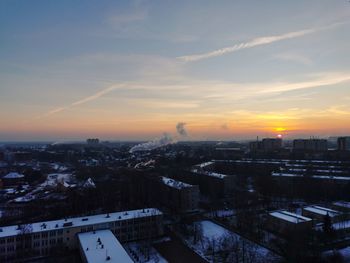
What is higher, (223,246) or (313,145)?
(313,145)

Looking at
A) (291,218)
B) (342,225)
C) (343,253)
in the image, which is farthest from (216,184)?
(343,253)

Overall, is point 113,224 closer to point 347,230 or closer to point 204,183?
point 347,230

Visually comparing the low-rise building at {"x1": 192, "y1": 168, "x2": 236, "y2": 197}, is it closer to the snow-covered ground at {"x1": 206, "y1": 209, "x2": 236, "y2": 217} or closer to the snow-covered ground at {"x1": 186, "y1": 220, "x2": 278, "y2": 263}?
the snow-covered ground at {"x1": 206, "y1": 209, "x2": 236, "y2": 217}

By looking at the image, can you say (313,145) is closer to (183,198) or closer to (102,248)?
(183,198)

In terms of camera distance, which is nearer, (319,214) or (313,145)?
(319,214)

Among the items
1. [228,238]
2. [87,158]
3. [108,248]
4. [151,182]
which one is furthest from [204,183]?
[87,158]
